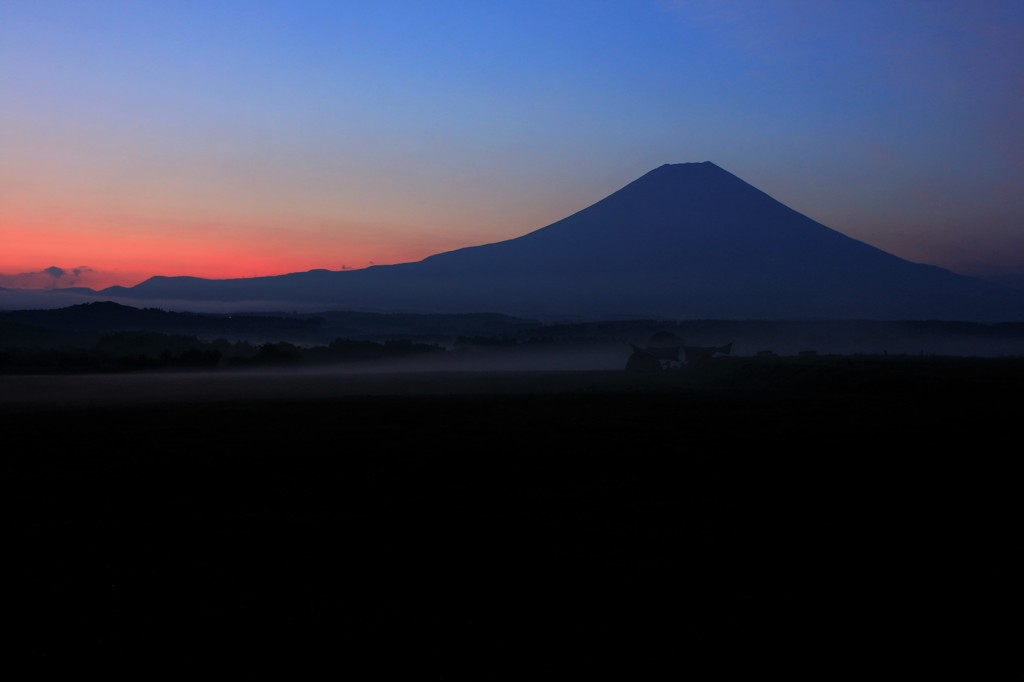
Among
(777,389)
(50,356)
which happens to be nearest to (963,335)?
(777,389)

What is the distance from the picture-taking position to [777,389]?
3083 centimetres

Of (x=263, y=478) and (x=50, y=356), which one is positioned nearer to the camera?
(x=263, y=478)

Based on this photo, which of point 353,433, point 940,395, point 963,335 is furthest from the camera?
point 963,335

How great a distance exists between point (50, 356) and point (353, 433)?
41.8m

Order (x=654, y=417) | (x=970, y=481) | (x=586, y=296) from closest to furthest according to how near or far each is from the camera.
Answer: (x=970, y=481), (x=654, y=417), (x=586, y=296)

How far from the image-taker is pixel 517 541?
979 centimetres

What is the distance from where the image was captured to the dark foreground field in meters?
6.90

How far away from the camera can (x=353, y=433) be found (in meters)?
19.4

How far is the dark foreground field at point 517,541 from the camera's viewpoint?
6902 mm

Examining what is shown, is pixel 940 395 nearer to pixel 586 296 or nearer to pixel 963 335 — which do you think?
pixel 963 335

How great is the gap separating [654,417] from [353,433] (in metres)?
7.56

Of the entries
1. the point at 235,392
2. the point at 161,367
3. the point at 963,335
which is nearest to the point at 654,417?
the point at 235,392

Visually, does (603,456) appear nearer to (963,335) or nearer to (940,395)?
(940,395)

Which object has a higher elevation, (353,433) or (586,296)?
(586,296)
